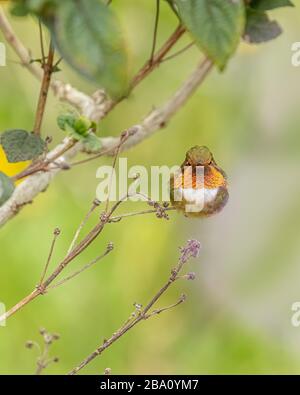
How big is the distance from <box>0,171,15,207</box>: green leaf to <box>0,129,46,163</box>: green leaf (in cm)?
10

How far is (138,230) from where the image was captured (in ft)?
5.79

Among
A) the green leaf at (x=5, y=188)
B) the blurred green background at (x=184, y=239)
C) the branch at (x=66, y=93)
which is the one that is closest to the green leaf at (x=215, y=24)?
the green leaf at (x=5, y=188)

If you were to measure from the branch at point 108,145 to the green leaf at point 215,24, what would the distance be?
20cm

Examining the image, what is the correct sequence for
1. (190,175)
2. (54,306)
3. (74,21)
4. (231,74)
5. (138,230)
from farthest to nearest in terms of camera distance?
(231,74) < (138,230) < (54,306) < (190,175) < (74,21)

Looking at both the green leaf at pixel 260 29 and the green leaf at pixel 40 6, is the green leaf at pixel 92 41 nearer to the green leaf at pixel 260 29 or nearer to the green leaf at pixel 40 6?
the green leaf at pixel 40 6

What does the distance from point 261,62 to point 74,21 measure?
1.46 metres

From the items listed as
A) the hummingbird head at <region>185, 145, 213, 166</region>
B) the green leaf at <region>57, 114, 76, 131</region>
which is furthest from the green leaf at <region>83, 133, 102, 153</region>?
the hummingbird head at <region>185, 145, 213, 166</region>

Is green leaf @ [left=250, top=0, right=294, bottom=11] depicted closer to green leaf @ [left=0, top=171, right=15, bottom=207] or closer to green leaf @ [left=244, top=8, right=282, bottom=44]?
green leaf @ [left=244, top=8, right=282, bottom=44]

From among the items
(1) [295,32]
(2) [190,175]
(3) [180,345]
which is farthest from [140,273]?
(2) [190,175]

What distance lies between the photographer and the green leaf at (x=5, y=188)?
64cm

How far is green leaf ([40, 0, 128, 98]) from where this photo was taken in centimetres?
50

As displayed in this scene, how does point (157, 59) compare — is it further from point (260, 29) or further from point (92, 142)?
point (92, 142)

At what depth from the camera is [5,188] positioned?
65 centimetres

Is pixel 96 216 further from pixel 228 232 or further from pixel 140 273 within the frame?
pixel 228 232
